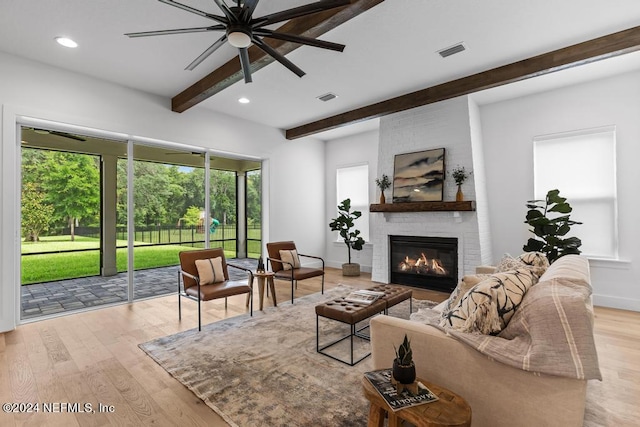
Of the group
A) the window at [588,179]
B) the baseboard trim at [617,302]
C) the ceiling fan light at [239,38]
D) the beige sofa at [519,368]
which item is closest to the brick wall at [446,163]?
the window at [588,179]

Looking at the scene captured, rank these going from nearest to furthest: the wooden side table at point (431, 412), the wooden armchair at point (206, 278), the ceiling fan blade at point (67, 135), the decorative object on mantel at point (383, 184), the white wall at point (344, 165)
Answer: the wooden side table at point (431, 412) → the wooden armchair at point (206, 278) → the ceiling fan blade at point (67, 135) → the decorative object on mantel at point (383, 184) → the white wall at point (344, 165)

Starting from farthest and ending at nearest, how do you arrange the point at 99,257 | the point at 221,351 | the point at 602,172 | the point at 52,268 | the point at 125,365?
the point at 99,257, the point at 52,268, the point at 602,172, the point at 221,351, the point at 125,365

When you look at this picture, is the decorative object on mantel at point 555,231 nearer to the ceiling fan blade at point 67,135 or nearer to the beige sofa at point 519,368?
the beige sofa at point 519,368

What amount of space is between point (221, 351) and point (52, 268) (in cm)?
430

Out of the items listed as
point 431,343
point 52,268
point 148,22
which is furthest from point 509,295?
point 52,268

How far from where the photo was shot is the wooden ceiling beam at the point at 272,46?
2601 mm

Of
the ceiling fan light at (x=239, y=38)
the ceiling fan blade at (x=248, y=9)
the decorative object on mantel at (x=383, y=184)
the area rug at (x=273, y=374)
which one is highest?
the ceiling fan blade at (x=248, y=9)

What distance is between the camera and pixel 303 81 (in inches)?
171

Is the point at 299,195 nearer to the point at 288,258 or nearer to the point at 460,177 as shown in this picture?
the point at 288,258

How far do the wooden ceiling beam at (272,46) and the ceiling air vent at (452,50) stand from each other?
1.39 meters

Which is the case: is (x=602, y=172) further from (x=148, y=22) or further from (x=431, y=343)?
(x=148, y=22)

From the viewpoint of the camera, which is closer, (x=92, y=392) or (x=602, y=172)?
(x=92, y=392)

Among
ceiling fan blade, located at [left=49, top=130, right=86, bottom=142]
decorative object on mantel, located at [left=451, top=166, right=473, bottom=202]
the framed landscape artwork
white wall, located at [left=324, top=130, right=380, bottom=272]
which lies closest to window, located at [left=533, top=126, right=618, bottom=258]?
decorative object on mantel, located at [left=451, top=166, right=473, bottom=202]

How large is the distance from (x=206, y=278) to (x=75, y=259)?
340 cm
